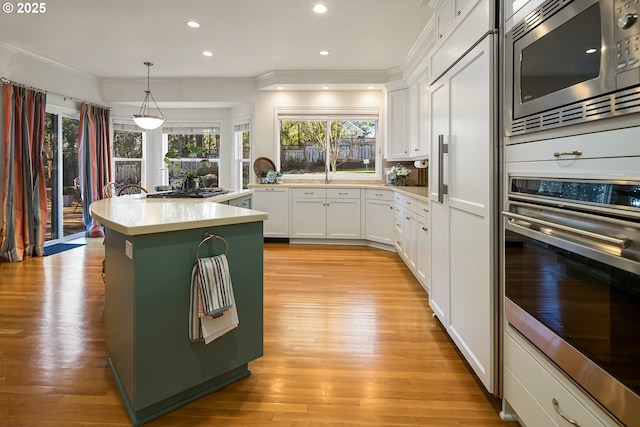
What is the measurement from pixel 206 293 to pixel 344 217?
13.6 ft

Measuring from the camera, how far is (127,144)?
686 centimetres

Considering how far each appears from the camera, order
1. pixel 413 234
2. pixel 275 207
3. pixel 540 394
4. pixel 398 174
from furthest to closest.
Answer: pixel 275 207
pixel 398 174
pixel 413 234
pixel 540 394

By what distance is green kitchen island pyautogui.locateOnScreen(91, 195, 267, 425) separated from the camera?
1602 millimetres

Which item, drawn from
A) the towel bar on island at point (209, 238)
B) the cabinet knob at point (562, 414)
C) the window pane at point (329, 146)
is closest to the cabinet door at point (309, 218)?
the window pane at point (329, 146)

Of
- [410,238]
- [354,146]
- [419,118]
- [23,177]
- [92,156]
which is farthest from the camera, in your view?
[354,146]

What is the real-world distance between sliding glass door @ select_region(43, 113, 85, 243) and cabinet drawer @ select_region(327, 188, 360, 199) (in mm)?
3932

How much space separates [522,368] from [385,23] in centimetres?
353

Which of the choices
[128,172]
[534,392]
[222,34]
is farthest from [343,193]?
[534,392]

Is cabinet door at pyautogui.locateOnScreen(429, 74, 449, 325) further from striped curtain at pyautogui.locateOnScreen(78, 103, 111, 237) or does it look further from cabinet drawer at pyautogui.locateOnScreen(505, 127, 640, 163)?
striped curtain at pyautogui.locateOnScreen(78, 103, 111, 237)

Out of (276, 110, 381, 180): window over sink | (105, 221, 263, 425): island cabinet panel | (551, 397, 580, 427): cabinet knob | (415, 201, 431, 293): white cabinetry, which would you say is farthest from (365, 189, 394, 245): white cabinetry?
(551, 397, 580, 427): cabinet knob

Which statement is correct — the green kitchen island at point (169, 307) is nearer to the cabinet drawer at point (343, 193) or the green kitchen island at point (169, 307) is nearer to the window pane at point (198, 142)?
the cabinet drawer at point (343, 193)

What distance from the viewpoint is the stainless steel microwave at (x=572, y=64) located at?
3.09ft

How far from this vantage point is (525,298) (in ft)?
4.68

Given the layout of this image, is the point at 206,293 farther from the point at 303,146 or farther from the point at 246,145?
the point at 246,145
